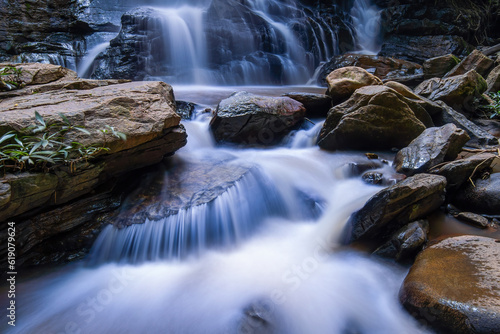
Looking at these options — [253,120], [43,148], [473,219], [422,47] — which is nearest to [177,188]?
[43,148]

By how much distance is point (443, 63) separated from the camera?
331 inches

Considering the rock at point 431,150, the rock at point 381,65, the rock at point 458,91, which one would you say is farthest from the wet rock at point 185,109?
the rock at point 381,65

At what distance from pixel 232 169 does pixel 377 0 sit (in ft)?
61.3

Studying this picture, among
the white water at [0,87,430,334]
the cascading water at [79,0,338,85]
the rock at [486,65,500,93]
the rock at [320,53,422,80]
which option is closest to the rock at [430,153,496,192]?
the white water at [0,87,430,334]

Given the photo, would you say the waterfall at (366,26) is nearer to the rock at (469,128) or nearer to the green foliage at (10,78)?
the rock at (469,128)

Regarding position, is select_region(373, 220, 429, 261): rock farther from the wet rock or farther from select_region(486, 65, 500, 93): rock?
select_region(486, 65, 500, 93): rock

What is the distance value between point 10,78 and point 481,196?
6.71m

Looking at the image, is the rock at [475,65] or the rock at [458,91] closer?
the rock at [458,91]

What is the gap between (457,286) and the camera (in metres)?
2.11

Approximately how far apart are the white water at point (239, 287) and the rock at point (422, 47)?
41.8ft

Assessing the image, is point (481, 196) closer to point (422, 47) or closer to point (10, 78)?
point (10, 78)

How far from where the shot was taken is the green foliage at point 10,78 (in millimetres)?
3844

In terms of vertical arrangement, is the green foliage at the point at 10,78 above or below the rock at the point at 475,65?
below

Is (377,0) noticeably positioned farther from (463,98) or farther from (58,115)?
(58,115)
